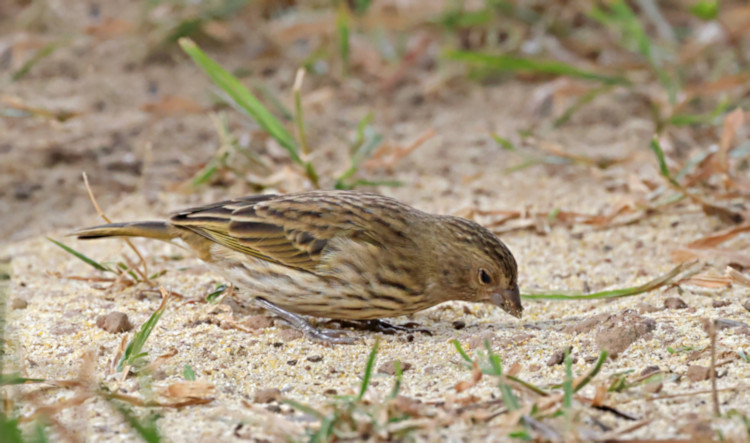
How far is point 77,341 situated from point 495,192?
3.11 m

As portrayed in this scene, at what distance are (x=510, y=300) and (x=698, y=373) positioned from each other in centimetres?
109

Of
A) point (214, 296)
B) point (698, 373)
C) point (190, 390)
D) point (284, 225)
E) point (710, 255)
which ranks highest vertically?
point (710, 255)

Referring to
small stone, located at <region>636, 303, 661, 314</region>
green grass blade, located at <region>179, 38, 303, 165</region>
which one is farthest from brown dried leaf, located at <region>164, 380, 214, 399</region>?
green grass blade, located at <region>179, 38, 303, 165</region>

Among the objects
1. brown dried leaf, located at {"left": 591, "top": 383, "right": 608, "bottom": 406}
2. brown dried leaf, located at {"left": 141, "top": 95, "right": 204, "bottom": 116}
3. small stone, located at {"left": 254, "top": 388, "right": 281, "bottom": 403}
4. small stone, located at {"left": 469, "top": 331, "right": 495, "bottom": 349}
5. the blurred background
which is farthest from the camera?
brown dried leaf, located at {"left": 141, "top": 95, "right": 204, "bottom": 116}

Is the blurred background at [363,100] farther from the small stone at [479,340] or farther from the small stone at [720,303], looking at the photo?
the small stone at [479,340]

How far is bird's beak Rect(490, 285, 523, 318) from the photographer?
4.09 metres

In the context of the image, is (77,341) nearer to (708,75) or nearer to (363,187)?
(363,187)

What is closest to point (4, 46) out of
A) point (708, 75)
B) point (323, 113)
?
point (323, 113)

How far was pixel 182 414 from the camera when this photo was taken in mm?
3072

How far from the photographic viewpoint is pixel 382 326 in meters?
4.24

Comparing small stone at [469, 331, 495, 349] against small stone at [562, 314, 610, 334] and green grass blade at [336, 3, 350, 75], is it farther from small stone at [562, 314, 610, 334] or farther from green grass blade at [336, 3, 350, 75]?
green grass blade at [336, 3, 350, 75]

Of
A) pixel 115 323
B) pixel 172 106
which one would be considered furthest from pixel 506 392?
pixel 172 106

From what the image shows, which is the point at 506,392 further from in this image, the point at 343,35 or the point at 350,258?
the point at 343,35

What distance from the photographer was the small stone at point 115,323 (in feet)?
12.8
